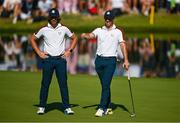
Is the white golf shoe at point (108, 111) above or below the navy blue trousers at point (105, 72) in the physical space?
below

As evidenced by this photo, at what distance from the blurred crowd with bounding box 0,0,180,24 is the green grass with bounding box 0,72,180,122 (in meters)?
18.3

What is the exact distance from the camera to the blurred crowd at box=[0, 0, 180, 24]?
37281 mm

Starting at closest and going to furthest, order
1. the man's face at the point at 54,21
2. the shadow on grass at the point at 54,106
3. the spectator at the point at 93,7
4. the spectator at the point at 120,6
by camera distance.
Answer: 1. the man's face at the point at 54,21
2. the shadow on grass at the point at 54,106
3. the spectator at the point at 120,6
4. the spectator at the point at 93,7

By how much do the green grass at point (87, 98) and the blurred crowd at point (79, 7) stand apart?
60.0ft

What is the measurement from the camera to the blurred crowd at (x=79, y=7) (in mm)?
37281

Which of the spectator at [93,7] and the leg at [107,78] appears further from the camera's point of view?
the spectator at [93,7]

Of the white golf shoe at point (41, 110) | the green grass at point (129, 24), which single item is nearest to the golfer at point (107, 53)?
the white golf shoe at point (41, 110)

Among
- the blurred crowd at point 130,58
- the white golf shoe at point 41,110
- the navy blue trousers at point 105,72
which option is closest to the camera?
the navy blue trousers at point 105,72

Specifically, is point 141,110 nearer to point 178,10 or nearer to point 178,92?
point 178,92

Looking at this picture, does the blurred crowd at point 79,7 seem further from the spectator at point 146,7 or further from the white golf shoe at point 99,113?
the white golf shoe at point 99,113

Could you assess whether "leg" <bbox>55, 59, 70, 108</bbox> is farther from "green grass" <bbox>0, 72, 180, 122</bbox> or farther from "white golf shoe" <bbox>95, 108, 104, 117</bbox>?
"white golf shoe" <bbox>95, 108, 104, 117</bbox>

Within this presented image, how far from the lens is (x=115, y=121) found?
39.5 ft

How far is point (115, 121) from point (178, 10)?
2600 centimetres

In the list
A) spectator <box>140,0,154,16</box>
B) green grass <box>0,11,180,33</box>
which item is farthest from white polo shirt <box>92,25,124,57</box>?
spectator <box>140,0,154,16</box>
